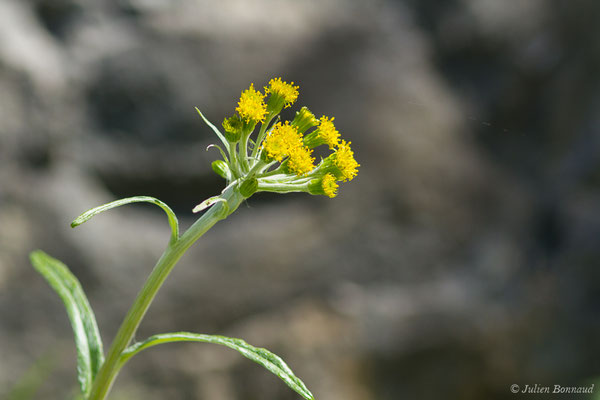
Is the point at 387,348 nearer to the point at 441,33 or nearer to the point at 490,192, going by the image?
the point at 490,192

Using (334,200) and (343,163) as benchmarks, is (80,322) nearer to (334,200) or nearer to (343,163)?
(343,163)

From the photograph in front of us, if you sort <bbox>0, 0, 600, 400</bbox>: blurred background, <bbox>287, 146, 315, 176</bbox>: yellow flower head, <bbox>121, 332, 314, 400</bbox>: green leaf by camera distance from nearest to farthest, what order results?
<bbox>121, 332, 314, 400</bbox>: green leaf
<bbox>287, 146, 315, 176</bbox>: yellow flower head
<bbox>0, 0, 600, 400</bbox>: blurred background

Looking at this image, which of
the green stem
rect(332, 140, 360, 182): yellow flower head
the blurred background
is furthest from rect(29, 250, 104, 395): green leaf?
the blurred background

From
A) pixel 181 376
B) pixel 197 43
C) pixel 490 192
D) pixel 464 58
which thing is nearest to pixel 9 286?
pixel 181 376

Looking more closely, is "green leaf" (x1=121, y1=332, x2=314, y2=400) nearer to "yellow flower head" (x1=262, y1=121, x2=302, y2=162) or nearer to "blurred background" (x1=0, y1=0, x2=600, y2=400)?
"yellow flower head" (x1=262, y1=121, x2=302, y2=162)

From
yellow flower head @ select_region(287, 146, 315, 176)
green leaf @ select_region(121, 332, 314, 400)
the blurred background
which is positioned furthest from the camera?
the blurred background

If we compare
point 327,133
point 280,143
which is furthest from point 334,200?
point 280,143

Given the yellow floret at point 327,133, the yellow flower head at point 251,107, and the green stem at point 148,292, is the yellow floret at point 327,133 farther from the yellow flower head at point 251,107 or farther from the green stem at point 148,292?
the green stem at point 148,292
